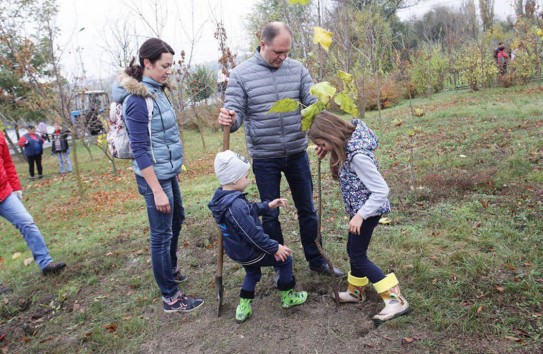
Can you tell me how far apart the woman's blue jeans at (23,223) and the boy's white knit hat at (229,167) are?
8.14 ft

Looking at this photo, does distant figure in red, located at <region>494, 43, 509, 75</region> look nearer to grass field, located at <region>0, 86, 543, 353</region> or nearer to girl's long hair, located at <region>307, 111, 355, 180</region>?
grass field, located at <region>0, 86, 543, 353</region>

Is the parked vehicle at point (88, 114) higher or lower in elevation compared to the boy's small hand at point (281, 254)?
higher

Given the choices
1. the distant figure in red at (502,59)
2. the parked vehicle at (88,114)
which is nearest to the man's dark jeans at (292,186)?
the parked vehicle at (88,114)

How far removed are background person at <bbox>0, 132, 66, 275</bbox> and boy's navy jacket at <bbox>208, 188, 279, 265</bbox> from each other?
7.97 ft

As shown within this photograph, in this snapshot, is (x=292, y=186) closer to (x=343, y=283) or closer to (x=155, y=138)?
(x=343, y=283)

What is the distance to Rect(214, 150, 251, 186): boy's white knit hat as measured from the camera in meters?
2.46

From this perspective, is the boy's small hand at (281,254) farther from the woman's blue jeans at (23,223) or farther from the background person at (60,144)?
the background person at (60,144)

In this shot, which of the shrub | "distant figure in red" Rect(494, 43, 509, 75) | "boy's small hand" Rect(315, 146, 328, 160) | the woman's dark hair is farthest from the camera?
the shrub

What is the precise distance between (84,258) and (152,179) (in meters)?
2.47

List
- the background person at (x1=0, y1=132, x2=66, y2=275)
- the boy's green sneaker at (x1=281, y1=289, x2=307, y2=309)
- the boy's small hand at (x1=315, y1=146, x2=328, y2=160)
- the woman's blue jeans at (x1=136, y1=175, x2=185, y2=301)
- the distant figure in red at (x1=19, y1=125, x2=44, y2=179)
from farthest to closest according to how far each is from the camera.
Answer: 1. the distant figure in red at (x1=19, y1=125, x2=44, y2=179)
2. the background person at (x1=0, y1=132, x2=66, y2=275)
3. the boy's green sneaker at (x1=281, y1=289, x2=307, y2=309)
4. the woman's blue jeans at (x1=136, y1=175, x2=185, y2=301)
5. the boy's small hand at (x1=315, y1=146, x2=328, y2=160)

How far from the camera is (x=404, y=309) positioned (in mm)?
2545

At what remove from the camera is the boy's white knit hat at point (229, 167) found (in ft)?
8.06

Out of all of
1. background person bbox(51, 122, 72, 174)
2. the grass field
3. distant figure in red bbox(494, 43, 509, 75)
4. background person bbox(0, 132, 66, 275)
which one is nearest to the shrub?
distant figure in red bbox(494, 43, 509, 75)

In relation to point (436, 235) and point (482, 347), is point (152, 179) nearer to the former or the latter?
point (482, 347)
